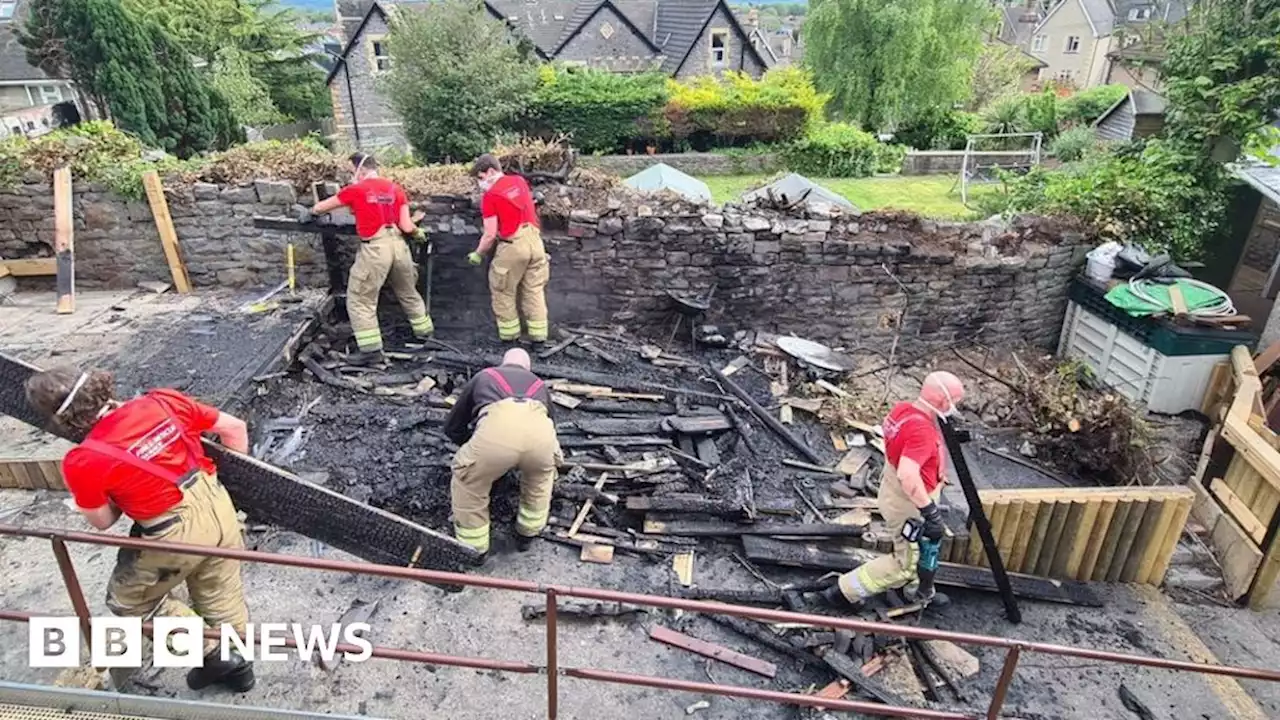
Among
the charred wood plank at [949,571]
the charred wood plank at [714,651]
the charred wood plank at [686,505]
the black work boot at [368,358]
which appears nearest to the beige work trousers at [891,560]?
the charred wood plank at [949,571]

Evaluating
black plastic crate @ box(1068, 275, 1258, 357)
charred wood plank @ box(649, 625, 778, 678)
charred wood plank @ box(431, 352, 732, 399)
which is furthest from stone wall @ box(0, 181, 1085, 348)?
charred wood plank @ box(649, 625, 778, 678)

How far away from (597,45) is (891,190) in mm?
14820

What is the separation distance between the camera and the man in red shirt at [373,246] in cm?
707

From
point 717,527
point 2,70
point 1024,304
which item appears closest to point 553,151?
point 717,527

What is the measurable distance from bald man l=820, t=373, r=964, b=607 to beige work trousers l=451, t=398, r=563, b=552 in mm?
2356

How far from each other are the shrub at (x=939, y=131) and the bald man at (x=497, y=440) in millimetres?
25602

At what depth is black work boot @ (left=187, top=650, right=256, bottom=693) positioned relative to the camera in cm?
387

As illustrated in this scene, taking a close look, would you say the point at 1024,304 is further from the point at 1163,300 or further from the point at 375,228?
the point at 375,228

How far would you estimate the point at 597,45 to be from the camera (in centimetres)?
2930

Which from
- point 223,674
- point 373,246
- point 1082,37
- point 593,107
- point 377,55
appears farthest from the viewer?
point 1082,37

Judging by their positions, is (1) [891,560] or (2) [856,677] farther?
(1) [891,560]

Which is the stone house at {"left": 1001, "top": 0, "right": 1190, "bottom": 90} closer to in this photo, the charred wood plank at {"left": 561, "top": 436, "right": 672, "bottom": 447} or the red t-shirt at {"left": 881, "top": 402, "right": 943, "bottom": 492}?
the charred wood plank at {"left": 561, "top": 436, "right": 672, "bottom": 447}

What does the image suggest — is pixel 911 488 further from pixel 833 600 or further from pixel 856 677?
pixel 856 677

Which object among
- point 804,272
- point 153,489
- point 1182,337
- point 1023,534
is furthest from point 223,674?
point 1182,337
